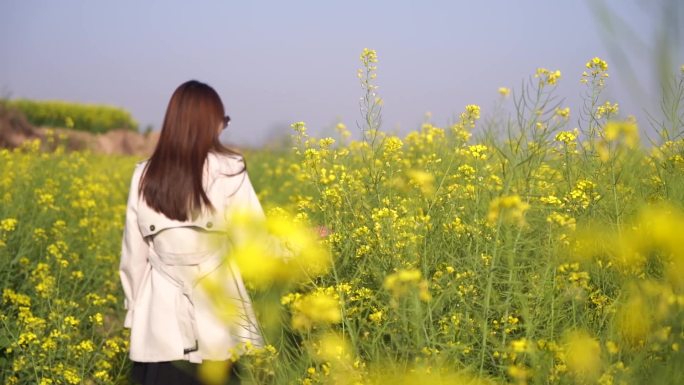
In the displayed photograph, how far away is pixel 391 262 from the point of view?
3191mm

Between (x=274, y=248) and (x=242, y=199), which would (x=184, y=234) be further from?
(x=274, y=248)

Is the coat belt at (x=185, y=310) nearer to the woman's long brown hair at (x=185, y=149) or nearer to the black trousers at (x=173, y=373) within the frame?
the black trousers at (x=173, y=373)

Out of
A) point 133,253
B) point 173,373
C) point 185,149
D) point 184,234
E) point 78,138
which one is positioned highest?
point 185,149

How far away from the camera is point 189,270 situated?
3.83 metres

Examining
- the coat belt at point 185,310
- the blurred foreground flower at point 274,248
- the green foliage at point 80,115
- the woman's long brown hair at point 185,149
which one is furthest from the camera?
Answer: the green foliage at point 80,115

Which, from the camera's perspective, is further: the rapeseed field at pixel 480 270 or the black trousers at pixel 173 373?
the black trousers at pixel 173 373

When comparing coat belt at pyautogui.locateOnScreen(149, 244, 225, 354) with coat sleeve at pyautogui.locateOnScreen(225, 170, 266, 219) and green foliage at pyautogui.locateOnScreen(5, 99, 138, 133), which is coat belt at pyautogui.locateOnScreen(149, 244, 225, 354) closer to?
coat sleeve at pyautogui.locateOnScreen(225, 170, 266, 219)

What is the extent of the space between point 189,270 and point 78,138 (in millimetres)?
12871

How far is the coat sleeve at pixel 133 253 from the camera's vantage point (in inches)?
155

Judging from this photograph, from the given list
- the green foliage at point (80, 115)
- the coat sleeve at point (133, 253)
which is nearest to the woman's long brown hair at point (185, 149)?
the coat sleeve at point (133, 253)

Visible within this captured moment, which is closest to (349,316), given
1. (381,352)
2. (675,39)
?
(381,352)

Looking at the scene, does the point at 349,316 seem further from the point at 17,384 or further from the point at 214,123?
the point at 17,384

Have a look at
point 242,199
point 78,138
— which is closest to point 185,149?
point 242,199

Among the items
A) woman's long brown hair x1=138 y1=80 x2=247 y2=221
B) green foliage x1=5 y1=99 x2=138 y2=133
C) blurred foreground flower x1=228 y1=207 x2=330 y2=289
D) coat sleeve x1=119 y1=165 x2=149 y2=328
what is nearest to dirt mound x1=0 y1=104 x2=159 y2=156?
green foliage x1=5 y1=99 x2=138 y2=133
